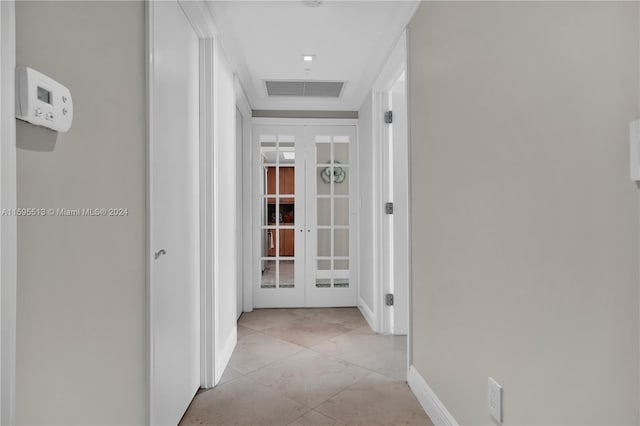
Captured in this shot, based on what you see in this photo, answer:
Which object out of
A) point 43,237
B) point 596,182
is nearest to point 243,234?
point 43,237

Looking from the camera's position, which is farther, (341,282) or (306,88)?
(341,282)

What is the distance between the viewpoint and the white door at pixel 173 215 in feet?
4.85

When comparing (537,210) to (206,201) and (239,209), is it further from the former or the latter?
(239,209)

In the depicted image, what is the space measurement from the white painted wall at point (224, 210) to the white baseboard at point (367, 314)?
3.98 feet

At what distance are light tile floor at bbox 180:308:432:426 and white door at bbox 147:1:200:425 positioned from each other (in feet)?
0.85

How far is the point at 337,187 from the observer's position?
4.24 m

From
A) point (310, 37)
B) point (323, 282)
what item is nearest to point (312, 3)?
point (310, 37)

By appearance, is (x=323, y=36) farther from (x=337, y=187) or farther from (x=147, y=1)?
(x=337, y=187)

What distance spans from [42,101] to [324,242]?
3.55 meters

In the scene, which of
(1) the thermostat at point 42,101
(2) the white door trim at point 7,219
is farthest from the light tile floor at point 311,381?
(1) the thermostat at point 42,101

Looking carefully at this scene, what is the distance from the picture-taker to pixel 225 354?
262 centimetres

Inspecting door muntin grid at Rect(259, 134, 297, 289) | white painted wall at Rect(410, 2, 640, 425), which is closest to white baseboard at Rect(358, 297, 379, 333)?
door muntin grid at Rect(259, 134, 297, 289)

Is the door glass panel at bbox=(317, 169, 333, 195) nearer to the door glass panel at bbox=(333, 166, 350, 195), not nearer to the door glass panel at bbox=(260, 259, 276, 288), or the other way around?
the door glass panel at bbox=(333, 166, 350, 195)

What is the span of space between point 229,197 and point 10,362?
2.15 meters
